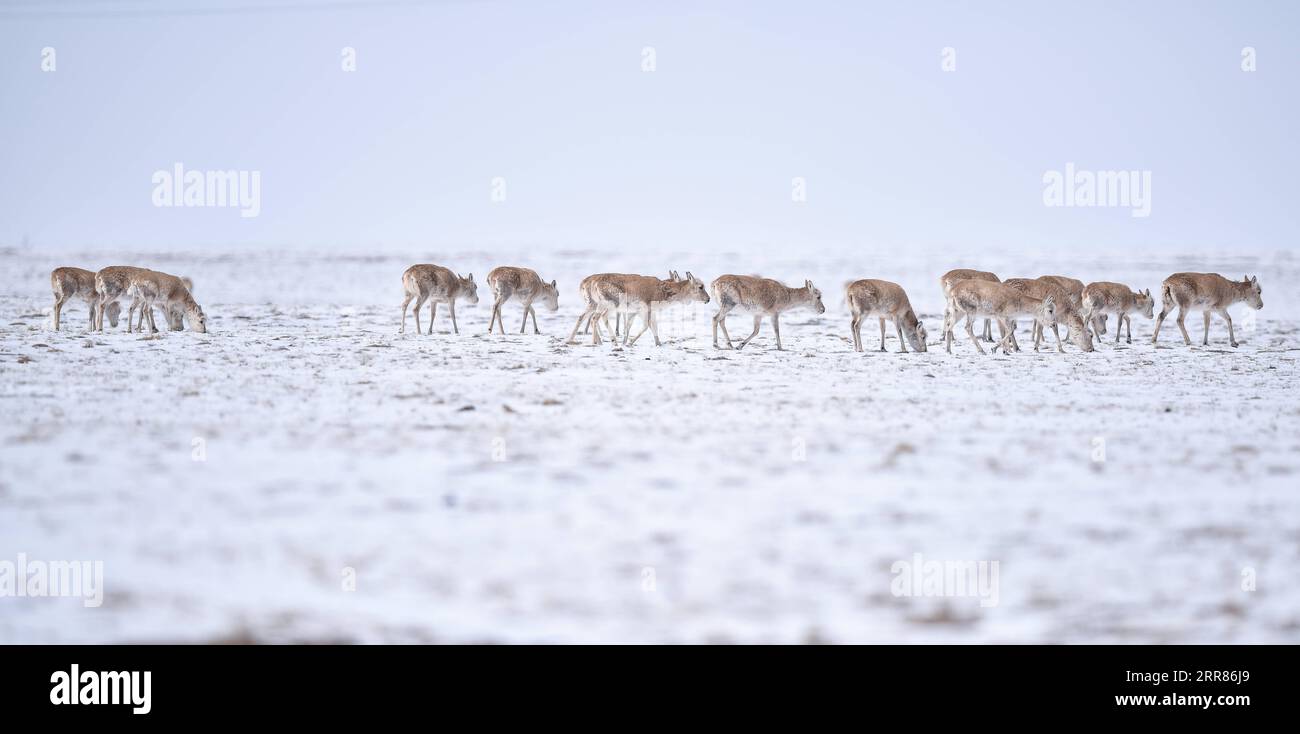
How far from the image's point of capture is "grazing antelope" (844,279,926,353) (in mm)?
21250

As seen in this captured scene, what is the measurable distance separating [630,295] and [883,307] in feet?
16.4

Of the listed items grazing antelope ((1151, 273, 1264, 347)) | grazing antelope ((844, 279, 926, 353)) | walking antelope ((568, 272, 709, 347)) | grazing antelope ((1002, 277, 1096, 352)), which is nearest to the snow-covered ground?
grazing antelope ((844, 279, 926, 353))

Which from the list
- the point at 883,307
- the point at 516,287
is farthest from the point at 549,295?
the point at 883,307

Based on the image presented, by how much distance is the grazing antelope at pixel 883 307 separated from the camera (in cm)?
2125

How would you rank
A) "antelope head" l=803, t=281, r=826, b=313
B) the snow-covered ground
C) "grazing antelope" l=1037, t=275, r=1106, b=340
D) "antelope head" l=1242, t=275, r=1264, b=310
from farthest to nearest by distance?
"antelope head" l=1242, t=275, r=1264, b=310 < "grazing antelope" l=1037, t=275, r=1106, b=340 < "antelope head" l=803, t=281, r=826, b=313 < the snow-covered ground

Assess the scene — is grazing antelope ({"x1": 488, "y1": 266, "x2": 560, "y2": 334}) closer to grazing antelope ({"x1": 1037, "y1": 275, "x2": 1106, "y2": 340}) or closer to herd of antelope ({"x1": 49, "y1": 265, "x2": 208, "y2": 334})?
herd of antelope ({"x1": 49, "y1": 265, "x2": 208, "y2": 334})

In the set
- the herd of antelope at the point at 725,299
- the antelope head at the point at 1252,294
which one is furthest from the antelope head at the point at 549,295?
the antelope head at the point at 1252,294

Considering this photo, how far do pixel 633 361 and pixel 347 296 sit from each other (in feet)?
64.9

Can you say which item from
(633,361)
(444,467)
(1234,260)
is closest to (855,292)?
(633,361)

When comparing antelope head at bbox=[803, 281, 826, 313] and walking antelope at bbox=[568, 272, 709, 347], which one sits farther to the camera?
antelope head at bbox=[803, 281, 826, 313]

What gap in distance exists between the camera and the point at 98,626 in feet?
20.0

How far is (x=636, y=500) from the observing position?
8.65 metres

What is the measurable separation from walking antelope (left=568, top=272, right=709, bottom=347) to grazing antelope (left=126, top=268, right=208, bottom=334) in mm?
7919
